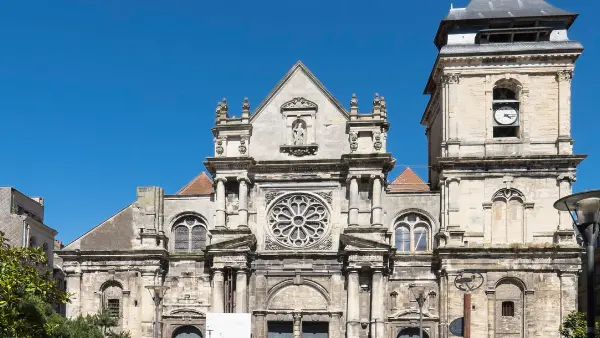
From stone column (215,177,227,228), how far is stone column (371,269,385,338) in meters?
7.85

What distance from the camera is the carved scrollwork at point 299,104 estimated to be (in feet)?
129

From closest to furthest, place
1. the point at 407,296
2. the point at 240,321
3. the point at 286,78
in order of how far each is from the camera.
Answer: the point at 240,321 → the point at 407,296 → the point at 286,78

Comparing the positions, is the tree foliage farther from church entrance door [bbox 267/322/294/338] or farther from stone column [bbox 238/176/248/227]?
church entrance door [bbox 267/322/294/338]

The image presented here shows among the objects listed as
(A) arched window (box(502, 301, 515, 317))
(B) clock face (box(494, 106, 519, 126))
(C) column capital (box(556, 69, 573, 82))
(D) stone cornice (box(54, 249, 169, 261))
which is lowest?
(A) arched window (box(502, 301, 515, 317))

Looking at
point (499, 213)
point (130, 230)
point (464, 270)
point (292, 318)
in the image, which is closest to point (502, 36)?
point (499, 213)

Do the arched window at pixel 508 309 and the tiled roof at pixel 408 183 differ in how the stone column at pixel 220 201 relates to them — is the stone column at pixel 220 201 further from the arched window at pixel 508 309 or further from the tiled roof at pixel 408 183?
the arched window at pixel 508 309

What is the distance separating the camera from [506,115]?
38.4 m

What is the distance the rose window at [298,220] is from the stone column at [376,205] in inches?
101

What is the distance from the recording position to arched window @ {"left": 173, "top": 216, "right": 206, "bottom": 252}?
39.4 meters

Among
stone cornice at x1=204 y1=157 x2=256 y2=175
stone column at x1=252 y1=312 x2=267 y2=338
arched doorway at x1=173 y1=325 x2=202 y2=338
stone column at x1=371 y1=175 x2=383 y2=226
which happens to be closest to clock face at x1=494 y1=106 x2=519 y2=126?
stone column at x1=371 y1=175 x2=383 y2=226

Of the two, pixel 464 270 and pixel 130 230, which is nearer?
pixel 464 270

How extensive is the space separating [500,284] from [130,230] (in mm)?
18315

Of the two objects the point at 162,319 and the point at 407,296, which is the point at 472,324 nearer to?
the point at 407,296

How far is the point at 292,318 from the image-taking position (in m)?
37.4
